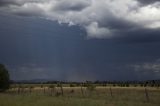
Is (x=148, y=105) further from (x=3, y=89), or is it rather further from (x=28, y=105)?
(x=3, y=89)

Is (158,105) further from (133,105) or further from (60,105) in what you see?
(60,105)

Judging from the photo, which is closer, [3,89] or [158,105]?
[158,105]

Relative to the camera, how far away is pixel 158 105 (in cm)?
3177

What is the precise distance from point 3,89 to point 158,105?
62922 mm

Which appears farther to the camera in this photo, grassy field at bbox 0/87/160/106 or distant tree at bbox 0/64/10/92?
distant tree at bbox 0/64/10/92

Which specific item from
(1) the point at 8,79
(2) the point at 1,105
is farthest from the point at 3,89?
(2) the point at 1,105

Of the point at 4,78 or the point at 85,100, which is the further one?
the point at 4,78

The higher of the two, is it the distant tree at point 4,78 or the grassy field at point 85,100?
the distant tree at point 4,78

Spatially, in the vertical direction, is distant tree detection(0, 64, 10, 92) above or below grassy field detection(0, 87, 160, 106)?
above

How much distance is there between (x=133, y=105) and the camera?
3147 centimetres

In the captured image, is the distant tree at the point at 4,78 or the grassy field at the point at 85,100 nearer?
the grassy field at the point at 85,100

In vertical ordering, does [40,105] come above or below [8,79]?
below

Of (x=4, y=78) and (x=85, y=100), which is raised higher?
(x=4, y=78)

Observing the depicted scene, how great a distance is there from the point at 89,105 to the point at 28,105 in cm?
541
